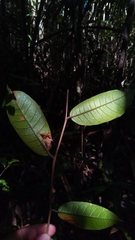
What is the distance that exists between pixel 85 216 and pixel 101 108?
225 mm

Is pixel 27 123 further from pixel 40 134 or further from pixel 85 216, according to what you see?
pixel 85 216

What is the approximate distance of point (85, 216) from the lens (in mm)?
675

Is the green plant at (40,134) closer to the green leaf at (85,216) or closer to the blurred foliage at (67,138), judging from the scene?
the green leaf at (85,216)

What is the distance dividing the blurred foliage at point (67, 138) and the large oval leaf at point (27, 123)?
0.70 meters

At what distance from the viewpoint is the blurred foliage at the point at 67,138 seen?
157 centimetres

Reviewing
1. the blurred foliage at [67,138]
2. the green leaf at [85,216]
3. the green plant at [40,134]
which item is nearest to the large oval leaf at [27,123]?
the green plant at [40,134]

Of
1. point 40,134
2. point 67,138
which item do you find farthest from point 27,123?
point 67,138

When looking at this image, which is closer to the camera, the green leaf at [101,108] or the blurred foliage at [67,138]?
the green leaf at [101,108]

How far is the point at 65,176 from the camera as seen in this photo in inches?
65.4

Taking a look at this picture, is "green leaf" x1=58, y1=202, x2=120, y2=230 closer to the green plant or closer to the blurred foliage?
the green plant

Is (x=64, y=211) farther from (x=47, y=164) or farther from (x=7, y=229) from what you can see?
(x=47, y=164)

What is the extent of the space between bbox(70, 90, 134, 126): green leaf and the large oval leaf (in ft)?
0.25

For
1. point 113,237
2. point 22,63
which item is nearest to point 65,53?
point 22,63

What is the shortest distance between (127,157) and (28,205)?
622mm
